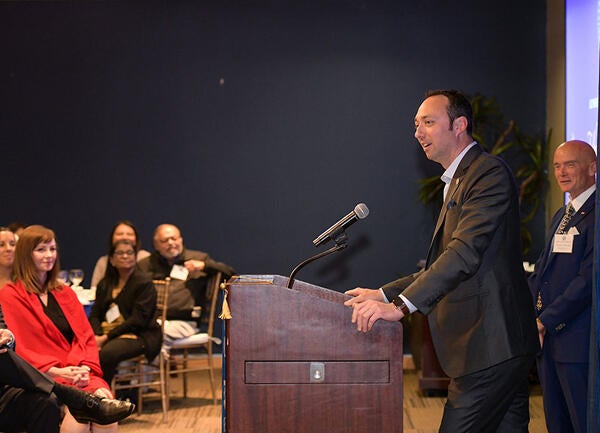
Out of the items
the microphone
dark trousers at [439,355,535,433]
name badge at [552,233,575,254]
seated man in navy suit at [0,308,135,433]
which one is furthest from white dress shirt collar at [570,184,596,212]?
seated man in navy suit at [0,308,135,433]

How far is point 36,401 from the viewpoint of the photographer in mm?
4191

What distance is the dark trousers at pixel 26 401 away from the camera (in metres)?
4.14

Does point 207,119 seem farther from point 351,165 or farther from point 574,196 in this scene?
point 574,196

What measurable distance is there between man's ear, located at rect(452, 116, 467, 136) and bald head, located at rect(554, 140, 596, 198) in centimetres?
137

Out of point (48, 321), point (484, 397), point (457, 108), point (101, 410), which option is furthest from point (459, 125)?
point (48, 321)

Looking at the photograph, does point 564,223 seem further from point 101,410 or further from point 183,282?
point 183,282

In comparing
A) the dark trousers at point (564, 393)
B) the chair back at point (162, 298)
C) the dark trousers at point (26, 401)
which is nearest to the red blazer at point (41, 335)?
the dark trousers at point (26, 401)

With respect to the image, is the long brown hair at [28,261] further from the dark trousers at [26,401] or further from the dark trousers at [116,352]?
the dark trousers at [116,352]

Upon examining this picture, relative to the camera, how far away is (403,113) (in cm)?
827

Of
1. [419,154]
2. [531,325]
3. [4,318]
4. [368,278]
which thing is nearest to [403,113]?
[419,154]

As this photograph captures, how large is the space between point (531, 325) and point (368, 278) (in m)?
5.56

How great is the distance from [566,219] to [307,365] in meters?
1.93

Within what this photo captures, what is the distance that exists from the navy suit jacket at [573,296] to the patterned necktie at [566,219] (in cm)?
4

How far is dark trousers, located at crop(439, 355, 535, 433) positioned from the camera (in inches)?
103
